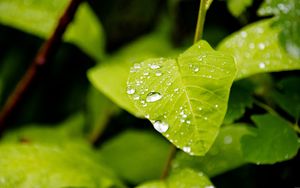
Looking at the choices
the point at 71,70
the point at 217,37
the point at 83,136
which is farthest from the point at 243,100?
the point at 71,70

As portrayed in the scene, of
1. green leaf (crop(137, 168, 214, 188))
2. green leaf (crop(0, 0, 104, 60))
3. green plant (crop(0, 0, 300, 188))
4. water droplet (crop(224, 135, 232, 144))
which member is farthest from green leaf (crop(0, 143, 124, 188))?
green leaf (crop(0, 0, 104, 60))

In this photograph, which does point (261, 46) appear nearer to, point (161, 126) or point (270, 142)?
point (270, 142)

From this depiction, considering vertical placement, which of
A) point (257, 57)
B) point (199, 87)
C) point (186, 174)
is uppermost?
point (199, 87)

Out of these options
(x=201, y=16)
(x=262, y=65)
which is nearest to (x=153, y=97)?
(x=201, y=16)

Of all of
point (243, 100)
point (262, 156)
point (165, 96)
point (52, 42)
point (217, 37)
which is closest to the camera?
point (165, 96)

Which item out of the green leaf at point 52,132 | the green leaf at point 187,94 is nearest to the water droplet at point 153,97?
the green leaf at point 187,94

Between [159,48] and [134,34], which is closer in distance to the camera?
[159,48]

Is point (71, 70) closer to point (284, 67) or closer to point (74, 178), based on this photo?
point (74, 178)

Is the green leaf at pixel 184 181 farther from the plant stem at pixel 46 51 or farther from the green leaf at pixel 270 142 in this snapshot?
the plant stem at pixel 46 51
